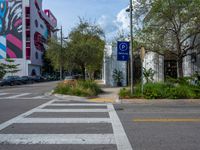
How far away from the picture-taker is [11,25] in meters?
87.9

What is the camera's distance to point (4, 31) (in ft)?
289

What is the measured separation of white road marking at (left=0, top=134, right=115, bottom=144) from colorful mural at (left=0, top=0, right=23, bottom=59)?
81.3 m

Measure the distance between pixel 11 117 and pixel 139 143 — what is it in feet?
20.3

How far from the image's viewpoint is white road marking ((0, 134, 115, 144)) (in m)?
8.65

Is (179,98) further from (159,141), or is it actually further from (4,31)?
(4,31)

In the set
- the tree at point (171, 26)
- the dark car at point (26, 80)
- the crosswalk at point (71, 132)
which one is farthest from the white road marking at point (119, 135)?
the dark car at point (26, 80)

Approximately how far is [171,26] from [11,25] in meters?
68.1

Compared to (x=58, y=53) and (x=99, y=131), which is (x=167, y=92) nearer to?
(x=99, y=131)

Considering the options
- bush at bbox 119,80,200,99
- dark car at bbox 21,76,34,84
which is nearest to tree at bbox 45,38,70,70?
bush at bbox 119,80,200,99

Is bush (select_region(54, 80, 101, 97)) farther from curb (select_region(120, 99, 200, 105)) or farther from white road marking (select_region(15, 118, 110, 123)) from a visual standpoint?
white road marking (select_region(15, 118, 110, 123))

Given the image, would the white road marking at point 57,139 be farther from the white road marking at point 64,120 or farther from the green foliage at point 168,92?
the green foliage at point 168,92

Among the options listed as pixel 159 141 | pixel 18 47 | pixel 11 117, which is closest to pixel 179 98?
pixel 11 117

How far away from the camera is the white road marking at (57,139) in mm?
8648

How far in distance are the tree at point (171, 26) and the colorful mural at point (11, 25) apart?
217 feet
